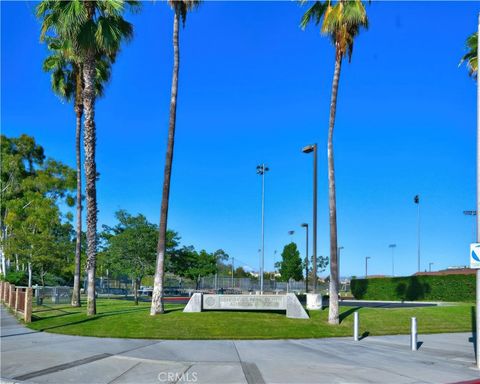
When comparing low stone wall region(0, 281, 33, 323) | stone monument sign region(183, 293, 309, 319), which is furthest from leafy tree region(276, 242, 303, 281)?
stone monument sign region(183, 293, 309, 319)

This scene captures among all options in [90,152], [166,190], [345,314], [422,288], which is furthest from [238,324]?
[422,288]

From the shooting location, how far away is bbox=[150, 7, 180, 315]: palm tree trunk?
20.0 metres

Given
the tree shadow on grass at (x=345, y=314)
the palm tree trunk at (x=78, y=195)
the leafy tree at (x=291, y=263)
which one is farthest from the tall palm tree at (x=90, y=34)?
the leafy tree at (x=291, y=263)

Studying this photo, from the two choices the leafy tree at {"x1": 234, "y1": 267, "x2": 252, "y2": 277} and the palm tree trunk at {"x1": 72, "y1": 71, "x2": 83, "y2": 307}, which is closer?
the palm tree trunk at {"x1": 72, "y1": 71, "x2": 83, "y2": 307}

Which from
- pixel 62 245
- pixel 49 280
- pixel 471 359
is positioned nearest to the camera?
pixel 471 359

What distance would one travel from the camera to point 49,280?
5631cm

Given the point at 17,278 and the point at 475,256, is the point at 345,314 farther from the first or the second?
the point at 17,278

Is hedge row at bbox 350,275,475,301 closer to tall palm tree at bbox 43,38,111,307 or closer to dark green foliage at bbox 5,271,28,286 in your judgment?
tall palm tree at bbox 43,38,111,307

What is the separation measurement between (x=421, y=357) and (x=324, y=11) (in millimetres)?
14241

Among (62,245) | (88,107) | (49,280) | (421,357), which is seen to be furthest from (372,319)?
(49,280)

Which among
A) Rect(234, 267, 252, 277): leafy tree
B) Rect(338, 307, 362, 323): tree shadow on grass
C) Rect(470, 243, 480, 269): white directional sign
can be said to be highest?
Rect(470, 243, 480, 269): white directional sign

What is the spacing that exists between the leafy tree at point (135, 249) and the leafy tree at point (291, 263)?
146ft

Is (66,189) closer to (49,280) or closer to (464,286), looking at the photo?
(49,280)

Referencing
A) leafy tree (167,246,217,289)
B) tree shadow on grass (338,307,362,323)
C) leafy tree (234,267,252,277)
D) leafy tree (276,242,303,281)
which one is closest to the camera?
tree shadow on grass (338,307,362,323)
